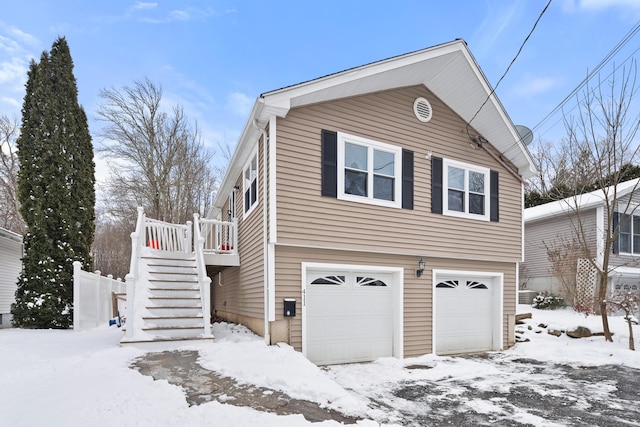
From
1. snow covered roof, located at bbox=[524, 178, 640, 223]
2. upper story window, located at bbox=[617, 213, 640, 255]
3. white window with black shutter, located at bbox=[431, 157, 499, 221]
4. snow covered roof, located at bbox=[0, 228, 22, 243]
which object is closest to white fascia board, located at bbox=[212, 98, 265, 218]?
white window with black shutter, located at bbox=[431, 157, 499, 221]

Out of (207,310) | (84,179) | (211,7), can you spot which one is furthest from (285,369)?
(211,7)

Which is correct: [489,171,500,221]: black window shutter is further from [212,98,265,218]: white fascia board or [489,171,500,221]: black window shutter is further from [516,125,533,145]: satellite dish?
[212,98,265,218]: white fascia board

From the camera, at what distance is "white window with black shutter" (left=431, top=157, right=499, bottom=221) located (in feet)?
28.7

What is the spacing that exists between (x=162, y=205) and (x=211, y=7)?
463 inches

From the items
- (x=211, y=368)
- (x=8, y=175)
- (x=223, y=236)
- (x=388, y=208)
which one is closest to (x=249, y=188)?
(x=388, y=208)

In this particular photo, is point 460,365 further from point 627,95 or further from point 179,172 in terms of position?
point 179,172

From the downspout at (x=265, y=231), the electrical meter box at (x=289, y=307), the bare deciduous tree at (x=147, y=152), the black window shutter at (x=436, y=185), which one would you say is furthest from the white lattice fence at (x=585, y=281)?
the bare deciduous tree at (x=147, y=152)

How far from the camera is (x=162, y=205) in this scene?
20062 mm

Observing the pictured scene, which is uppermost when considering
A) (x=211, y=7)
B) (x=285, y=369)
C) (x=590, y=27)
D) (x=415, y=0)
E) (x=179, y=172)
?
(x=211, y=7)

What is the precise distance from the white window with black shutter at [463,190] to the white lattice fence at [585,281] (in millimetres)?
5980

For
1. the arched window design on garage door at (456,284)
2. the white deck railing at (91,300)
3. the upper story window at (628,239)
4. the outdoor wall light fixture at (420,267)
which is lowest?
the white deck railing at (91,300)

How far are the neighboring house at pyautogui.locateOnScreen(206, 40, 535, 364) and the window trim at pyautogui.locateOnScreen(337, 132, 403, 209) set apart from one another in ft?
0.09

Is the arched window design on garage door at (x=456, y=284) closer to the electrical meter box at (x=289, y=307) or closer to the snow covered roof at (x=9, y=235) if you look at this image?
the electrical meter box at (x=289, y=307)

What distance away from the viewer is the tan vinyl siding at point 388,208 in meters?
7.09
